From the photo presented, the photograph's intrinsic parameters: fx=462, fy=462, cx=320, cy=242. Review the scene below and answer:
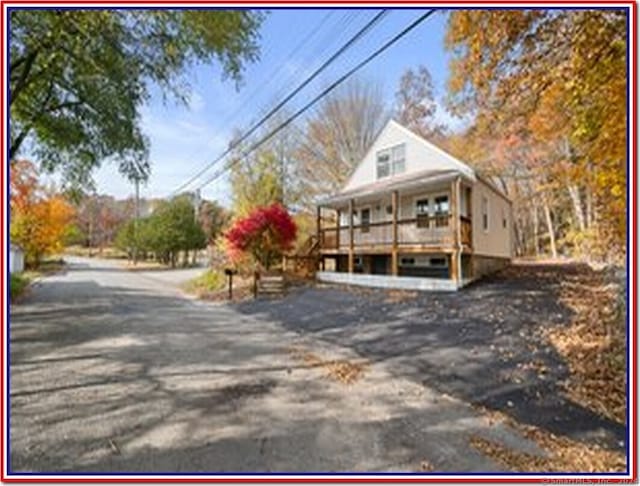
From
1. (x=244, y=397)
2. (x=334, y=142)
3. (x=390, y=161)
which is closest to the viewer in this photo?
(x=244, y=397)

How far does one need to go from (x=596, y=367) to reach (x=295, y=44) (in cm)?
528

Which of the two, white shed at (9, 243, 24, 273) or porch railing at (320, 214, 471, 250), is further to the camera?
porch railing at (320, 214, 471, 250)

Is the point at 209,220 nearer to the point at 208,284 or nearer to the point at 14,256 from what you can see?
the point at 208,284

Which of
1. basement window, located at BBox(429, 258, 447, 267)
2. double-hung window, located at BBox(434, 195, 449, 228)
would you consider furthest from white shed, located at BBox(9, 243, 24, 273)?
basement window, located at BBox(429, 258, 447, 267)

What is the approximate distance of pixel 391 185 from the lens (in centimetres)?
1543

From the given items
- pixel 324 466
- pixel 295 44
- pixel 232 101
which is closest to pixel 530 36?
pixel 295 44

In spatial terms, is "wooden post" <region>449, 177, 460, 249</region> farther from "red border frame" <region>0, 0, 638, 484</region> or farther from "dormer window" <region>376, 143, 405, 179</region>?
"red border frame" <region>0, 0, 638, 484</region>

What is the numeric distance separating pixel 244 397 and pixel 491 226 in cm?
1433

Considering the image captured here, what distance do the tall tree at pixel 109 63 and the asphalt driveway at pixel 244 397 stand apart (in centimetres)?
230

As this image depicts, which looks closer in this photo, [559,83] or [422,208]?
[559,83]

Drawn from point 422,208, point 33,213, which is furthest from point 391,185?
point 33,213

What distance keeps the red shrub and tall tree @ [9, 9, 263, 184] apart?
11.6 metres

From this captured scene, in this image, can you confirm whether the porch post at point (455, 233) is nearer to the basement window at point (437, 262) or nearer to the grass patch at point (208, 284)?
the basement window at point (437, 262)

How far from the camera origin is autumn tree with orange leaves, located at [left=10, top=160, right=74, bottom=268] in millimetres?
5727
